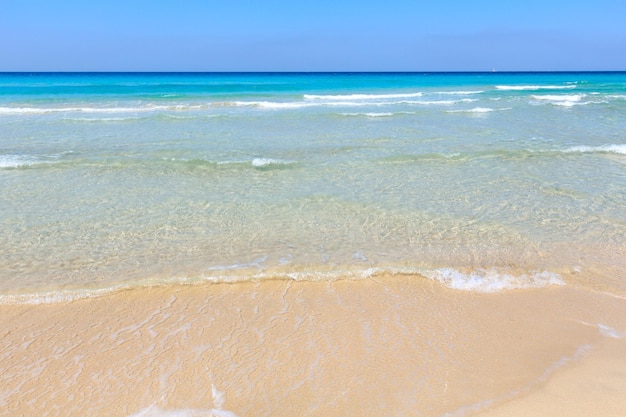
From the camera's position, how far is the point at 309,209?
329 inches

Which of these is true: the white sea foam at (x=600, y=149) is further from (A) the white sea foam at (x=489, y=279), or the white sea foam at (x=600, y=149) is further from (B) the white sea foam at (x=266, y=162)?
(A) the white sea foam at (x=489, y=279)

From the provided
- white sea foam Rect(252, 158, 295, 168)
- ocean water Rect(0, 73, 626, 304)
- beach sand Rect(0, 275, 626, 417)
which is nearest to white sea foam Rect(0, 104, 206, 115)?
ocean water Rect(0, 73, 626, 304)

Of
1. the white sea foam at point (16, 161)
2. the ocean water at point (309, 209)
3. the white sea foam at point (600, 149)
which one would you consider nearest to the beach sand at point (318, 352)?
the ocean water at point (309, 209)

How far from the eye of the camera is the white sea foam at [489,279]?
5648mm

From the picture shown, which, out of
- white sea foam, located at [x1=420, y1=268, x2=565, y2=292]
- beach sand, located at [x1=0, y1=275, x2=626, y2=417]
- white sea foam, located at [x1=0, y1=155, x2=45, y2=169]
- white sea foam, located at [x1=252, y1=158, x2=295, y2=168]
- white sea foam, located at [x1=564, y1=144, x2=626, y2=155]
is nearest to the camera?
beach sand, located at [x1=0, y1=275, x2=626, y2=417]

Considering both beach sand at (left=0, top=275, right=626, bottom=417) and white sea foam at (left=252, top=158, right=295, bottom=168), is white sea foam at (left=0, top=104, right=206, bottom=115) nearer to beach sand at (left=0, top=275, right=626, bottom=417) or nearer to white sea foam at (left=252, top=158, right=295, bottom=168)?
white sea foam at (left=252, top=158, right=295, bottom=168)

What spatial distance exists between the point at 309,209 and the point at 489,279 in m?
3.49

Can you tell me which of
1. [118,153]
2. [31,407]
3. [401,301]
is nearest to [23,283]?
[31,407]

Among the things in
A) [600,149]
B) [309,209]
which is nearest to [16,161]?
[309,209]

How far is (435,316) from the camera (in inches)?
195

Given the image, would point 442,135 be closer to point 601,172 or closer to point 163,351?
point 601,172

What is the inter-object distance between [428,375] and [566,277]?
2916 mm

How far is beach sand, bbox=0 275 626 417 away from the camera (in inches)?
146

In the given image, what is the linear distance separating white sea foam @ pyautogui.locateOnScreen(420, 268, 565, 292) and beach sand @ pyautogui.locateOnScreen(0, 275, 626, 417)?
0.18 m
